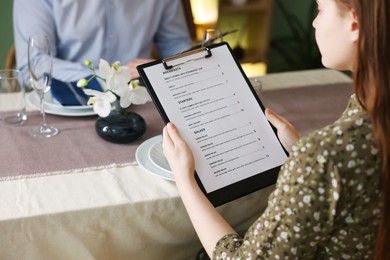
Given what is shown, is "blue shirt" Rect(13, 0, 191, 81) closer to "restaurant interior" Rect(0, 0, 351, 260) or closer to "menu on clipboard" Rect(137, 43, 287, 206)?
"restaurant interior" Rect(0, 0, 351, 260)

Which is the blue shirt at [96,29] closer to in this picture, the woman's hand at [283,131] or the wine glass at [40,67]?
the wine glass at [40,67]

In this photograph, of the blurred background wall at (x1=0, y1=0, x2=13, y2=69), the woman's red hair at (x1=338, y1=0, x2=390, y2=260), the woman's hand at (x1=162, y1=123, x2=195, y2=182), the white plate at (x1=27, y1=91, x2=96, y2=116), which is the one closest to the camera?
the woman's red hair at (x1=338, y1=0, x2=390, y2=260)

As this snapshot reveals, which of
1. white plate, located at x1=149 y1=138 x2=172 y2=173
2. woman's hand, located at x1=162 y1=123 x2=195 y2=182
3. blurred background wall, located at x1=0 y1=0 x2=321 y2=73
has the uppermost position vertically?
woman's hand, located at x1=162 y1=123 x2=195 y2=182

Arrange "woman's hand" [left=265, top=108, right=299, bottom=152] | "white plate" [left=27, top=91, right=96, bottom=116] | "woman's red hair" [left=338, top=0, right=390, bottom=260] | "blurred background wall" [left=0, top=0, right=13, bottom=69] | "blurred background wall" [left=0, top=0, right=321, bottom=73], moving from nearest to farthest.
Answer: "woman's red hair" [left=338, top=0, right=390, bottom=260]
"woman's hand" [left=265, top=108, right=299, bottom=152]
"white plate" [left=27, top=91, right=96, bottom=116]
"blurred background wall" [left=0, top=0, right=13, bottom=69]
"blurred background wall" [left=0, top=0, right=321, bottom=73]

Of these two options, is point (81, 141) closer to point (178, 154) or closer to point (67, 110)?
point (67, 110)

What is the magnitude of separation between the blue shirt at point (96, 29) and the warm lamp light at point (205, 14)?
2.44 ft

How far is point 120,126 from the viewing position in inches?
53.6

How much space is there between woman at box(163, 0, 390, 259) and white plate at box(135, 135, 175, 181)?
33 centimetres

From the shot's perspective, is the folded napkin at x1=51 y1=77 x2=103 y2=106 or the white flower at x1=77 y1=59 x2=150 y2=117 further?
the folded napkin at x1=51 y1=77 x2=103 y2=106

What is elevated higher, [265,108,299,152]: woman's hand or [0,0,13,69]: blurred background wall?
[265,108,299,152]: woman's hand

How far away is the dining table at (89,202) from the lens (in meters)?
1.11

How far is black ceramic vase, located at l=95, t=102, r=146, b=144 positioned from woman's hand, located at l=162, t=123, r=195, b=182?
28 centimetres

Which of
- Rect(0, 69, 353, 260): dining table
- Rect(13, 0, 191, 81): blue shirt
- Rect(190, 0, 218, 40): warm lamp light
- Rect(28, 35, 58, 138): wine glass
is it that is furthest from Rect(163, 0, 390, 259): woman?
Rect(190, 0, 218, 40): warm lamp light

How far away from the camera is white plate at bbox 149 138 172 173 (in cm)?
125
